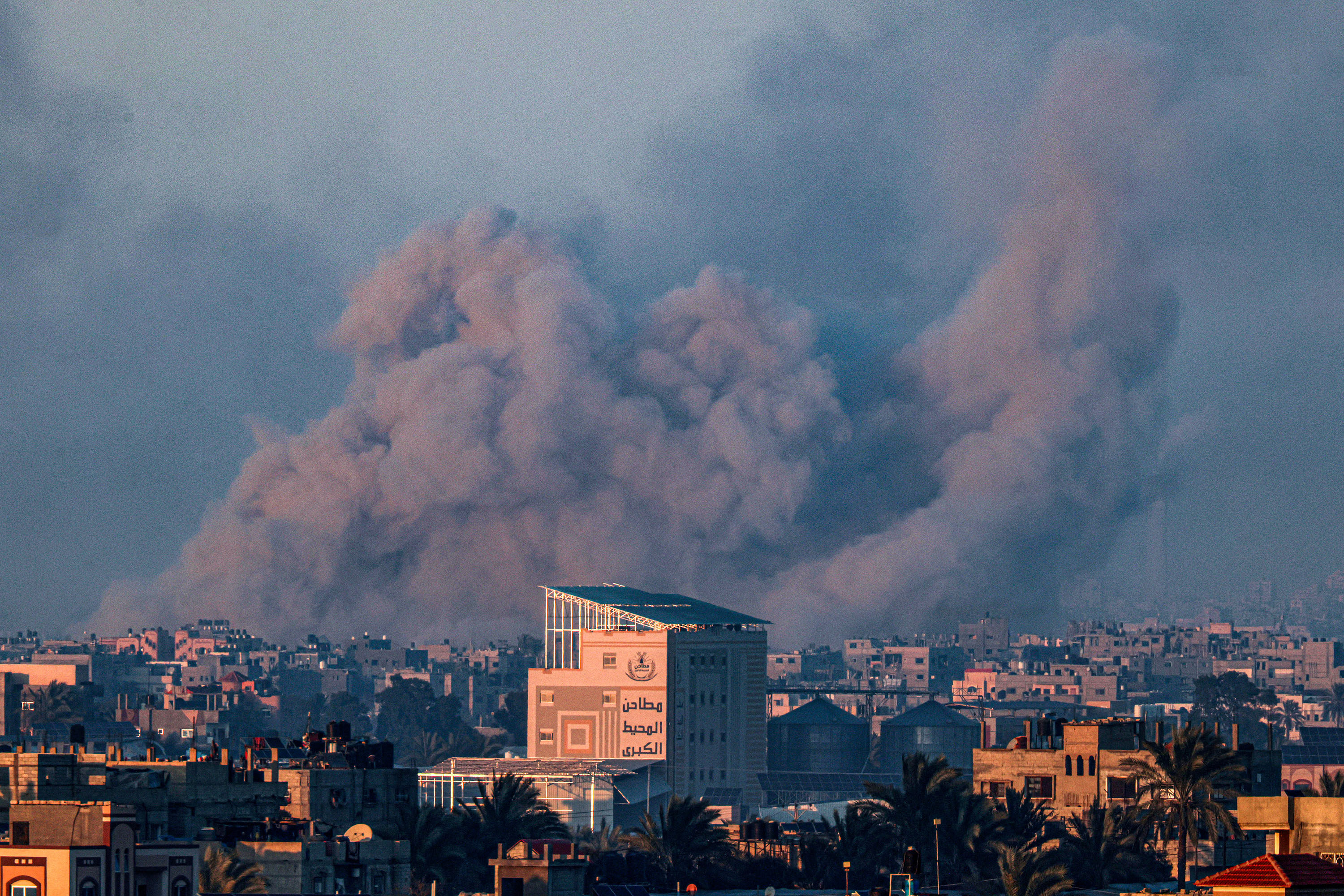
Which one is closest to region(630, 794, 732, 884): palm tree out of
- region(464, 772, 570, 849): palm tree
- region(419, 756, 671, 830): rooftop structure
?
region(464, 772, 570, 849): palm tree

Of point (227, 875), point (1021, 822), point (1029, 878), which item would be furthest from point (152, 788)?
point (1021, 822)

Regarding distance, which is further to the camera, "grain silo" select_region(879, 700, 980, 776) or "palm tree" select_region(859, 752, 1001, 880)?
"grain silo" select_region(879, 700, 980, 776)

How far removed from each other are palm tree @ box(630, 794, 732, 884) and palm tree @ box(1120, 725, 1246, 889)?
1329 cm

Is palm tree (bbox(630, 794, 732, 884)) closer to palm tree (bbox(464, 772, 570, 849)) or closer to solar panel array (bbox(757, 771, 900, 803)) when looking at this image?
palm tree (bbox(464, 772, 570, 849))

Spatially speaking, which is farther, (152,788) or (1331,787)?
(1331,787)

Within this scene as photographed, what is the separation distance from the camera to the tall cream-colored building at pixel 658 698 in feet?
512

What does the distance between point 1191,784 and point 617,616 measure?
75.9m

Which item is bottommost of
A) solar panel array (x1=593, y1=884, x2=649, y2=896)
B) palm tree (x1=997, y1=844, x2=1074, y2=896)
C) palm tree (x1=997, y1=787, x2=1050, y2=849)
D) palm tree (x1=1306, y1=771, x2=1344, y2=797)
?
solar panel array (x1=593, y1=884, x2=649, y2=896)

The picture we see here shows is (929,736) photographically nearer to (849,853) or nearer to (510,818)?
(510,818)

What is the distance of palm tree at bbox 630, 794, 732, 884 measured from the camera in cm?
8387

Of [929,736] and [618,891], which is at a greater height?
[929,736]

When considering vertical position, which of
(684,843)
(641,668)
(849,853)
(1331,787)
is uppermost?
(641,668)

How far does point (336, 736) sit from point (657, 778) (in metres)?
45.8

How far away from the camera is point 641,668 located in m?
157
